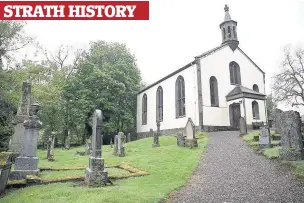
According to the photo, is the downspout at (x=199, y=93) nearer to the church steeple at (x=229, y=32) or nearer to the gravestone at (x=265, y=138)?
the church steeple at (x=229, y=32)

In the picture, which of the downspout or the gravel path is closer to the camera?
the gravel path

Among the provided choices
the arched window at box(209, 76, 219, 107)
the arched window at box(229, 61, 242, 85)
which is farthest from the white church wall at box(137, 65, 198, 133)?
the arched window at box(229, 61, 242, 85)

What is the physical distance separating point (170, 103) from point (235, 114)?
26.4ft

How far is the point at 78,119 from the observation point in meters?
30.0

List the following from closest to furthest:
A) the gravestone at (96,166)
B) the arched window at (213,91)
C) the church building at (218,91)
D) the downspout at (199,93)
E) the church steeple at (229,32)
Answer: the gravestone at (96,166) < the downspout at (199,93) < the church building at (218,91) < the arched window at (213,91) < the church steeple at (229,32)

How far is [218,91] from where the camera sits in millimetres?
27281

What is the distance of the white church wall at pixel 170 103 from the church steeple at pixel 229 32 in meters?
6.56

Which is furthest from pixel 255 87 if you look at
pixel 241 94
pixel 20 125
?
pixel 20 125

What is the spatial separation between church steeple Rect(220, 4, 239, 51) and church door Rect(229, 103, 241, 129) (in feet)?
24.5

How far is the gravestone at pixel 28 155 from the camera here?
8.72m

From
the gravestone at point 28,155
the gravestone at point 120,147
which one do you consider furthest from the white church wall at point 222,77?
the gravestone at point 28,155

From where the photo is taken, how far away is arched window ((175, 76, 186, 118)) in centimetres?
2860

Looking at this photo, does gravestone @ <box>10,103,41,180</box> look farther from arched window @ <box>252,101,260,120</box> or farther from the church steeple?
the church steeple

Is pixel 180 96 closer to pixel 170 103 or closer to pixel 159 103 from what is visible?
pixel 170 103
